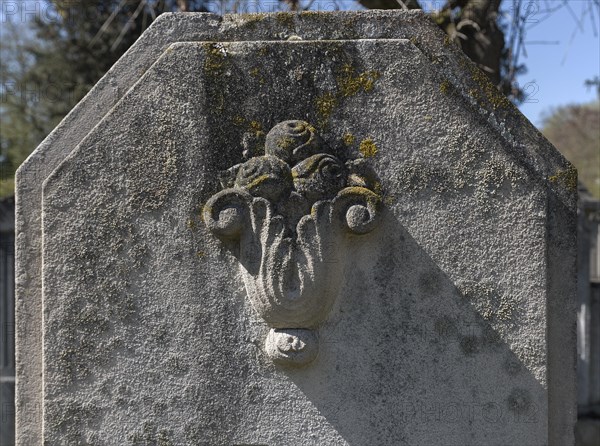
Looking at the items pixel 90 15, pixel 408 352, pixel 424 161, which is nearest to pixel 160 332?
pixel 408 352

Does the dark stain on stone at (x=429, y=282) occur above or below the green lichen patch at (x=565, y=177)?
below

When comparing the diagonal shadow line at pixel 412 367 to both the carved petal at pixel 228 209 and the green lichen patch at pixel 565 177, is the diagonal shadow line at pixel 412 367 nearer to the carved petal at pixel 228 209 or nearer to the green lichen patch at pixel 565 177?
the carved petal at pixel 228 209

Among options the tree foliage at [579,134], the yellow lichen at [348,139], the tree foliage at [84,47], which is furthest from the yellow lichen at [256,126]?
the tree foliage at [579,134]

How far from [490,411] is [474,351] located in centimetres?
20

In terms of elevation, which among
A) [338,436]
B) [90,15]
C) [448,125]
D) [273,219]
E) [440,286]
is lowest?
[338,436]

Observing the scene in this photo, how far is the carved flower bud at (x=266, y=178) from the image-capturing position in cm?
254

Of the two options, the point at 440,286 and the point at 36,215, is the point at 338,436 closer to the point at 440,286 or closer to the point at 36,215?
the point at 440,286

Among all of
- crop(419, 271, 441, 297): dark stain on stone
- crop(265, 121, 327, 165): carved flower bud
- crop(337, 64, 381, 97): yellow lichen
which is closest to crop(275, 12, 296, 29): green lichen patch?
crop(337, 64, 381, 97): yellow lichen

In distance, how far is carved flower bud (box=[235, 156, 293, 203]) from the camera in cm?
254

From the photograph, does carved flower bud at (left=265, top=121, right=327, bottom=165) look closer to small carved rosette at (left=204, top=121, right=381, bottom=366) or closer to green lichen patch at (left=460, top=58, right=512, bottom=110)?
small carved rosette at (left=204, top=121, right=381, bottom=366)

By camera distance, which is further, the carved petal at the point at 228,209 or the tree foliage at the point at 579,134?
the tree foliage at the point at 579,134

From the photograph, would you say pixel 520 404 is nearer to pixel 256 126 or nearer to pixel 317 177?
pixel 317 177

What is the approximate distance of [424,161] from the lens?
2.61 metres

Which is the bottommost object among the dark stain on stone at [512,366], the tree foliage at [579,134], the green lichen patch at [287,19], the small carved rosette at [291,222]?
the dark stain on stone at [512,366]
